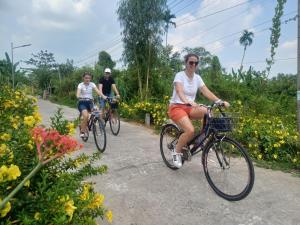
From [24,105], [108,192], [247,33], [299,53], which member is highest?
[247,33]

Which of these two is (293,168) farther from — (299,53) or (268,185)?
(299,53)

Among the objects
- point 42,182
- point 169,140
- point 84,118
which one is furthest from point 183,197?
point 84,118

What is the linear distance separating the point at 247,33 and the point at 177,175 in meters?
46.2

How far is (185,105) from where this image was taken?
4430 millimetres

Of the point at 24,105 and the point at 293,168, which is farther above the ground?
the point at 24,105

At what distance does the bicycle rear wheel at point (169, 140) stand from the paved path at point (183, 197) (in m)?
0.13

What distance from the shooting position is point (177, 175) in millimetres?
4598

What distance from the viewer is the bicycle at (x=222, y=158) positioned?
3.65 m

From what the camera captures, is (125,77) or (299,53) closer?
(299,53)

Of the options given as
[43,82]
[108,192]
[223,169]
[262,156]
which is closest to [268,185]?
[223,169]

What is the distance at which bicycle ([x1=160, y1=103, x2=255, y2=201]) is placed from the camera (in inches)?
144

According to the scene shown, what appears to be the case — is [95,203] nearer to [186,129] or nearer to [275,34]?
[186,129]

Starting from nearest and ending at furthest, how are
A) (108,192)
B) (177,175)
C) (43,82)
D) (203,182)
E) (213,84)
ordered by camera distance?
(108,192)
(203,182)
(177,175)
(213,84)
(43,82)

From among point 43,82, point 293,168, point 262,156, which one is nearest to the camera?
point 293,168
